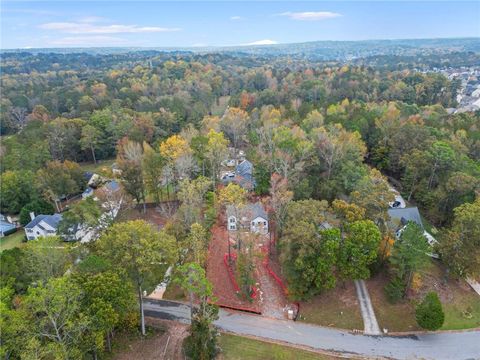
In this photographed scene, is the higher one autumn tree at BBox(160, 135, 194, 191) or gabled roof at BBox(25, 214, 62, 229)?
autumn tree at BBox(160, 135, 194, 191)

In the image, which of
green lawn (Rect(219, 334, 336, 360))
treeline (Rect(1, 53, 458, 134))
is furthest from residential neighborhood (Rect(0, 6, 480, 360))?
treeline (Rect(1, 53, 458, 134))

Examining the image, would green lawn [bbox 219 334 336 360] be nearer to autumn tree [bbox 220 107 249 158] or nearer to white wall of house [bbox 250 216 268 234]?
white wall of house [bbox 250 216 268 234]

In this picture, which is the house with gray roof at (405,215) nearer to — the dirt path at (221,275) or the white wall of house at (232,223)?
the white wall of house at (232,223)

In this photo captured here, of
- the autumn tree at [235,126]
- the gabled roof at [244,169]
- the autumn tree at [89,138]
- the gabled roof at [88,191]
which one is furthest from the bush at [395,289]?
the autumn tree at [89,138]

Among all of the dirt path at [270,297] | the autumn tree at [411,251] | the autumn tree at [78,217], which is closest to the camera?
the autumn tree at [411,251]

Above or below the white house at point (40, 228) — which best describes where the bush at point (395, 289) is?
above

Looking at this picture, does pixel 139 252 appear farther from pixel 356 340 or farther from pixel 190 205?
pixel 356 340

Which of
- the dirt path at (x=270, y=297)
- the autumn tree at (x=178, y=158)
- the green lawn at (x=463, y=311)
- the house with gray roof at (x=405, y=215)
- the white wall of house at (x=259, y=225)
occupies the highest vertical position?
the autumn tree at (x=178, y=158)
